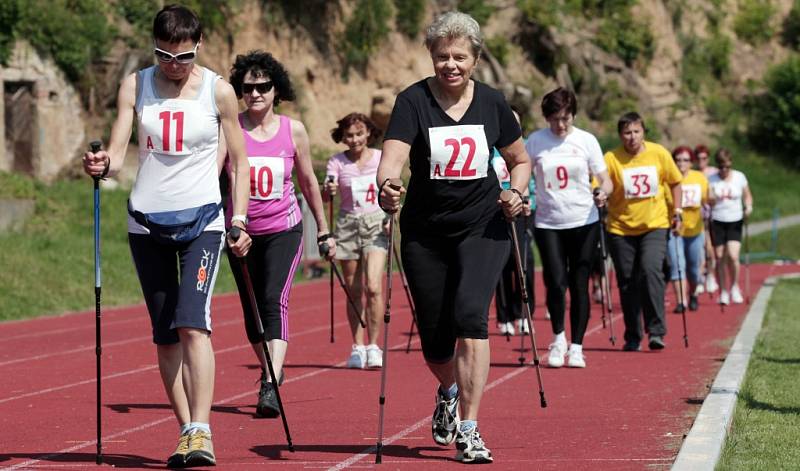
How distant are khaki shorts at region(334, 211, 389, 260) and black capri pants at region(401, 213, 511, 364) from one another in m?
5.13

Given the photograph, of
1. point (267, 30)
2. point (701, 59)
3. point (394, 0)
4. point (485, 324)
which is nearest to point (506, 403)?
point (485, 324)

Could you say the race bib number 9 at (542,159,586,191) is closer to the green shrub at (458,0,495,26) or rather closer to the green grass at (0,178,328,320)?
the green grass at (0,178,328,320)

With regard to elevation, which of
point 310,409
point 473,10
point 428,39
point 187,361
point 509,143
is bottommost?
point 310,409

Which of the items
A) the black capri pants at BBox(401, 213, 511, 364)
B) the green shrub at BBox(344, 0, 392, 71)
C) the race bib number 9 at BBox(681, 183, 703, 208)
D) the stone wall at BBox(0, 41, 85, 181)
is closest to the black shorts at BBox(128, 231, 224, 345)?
the black capri pants at BBox(401, 213, 511, 364)

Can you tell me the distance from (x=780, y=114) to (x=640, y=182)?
44665mm

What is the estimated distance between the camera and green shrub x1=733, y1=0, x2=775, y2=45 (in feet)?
208

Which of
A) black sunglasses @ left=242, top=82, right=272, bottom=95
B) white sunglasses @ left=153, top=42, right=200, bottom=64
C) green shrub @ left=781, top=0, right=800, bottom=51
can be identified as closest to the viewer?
white sunglasses @ left=153, top=42, right=200, bottom=64

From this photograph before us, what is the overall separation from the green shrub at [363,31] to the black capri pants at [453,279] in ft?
116

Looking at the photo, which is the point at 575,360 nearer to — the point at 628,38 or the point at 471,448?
the point at 471,448

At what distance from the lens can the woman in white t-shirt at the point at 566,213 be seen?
41.8 feet

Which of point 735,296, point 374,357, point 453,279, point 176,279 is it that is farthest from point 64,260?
point 453,279

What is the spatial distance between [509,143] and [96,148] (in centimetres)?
207

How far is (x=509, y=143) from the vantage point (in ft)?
26.0

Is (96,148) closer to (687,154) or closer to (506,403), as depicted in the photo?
(506,403)
